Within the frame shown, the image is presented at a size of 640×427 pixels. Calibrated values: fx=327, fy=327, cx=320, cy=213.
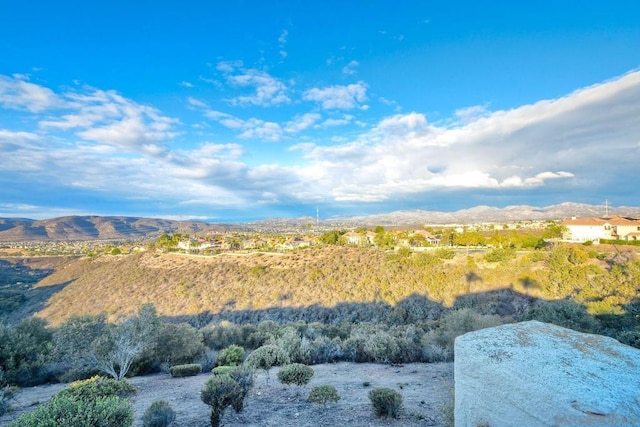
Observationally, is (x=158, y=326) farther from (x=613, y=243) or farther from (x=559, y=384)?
(x=613, y=243)

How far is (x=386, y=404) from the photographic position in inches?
238

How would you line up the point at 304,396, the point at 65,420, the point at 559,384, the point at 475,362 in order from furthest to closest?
the point at 304,396 < the point at 65,420 < the point at 475,362 < the point at 559,384

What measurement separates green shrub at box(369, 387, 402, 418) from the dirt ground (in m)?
0.15

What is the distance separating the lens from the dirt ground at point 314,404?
6043mm

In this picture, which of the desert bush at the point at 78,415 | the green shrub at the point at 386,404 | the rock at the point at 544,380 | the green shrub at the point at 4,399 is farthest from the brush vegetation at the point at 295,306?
the rock at the point at 544,380

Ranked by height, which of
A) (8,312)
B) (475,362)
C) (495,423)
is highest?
(475,362)

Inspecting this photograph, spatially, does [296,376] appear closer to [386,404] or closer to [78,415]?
[386,404]

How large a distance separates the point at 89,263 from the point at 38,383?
4461cm

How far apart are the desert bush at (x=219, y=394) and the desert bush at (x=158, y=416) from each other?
1.91 feet

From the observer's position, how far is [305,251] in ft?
140

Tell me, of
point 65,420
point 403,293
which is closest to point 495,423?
point 65,420

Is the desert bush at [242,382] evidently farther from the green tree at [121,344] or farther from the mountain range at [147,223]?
the mountain range at [147,223]

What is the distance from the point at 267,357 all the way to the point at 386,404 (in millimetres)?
4813

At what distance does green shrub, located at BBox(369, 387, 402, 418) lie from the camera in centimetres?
604
